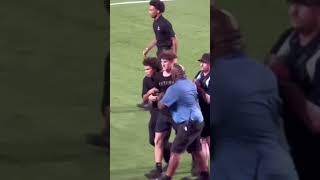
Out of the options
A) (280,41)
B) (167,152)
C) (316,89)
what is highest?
(280,41)

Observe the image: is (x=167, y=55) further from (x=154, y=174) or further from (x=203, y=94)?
(x=154, y=174)

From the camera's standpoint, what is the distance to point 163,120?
580cm

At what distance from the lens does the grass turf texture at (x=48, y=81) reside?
11.8 feet

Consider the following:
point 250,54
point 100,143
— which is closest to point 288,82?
point 250,54

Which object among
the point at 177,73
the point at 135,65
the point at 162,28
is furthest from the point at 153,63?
the point at 135,65

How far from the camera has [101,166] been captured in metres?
3.86

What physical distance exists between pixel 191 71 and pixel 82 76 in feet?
12.3

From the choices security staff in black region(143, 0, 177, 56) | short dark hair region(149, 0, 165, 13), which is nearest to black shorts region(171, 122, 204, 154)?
security staff in black region(143, 0, 177, 56)

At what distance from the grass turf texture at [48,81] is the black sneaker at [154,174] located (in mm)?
2368

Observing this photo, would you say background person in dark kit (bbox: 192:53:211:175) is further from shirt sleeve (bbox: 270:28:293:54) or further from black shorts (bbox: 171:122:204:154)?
shirt sleeve (bbox: 270:28:293:54)

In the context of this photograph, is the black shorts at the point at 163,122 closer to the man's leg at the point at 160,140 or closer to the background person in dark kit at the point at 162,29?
the man's leg at the point at 160,140

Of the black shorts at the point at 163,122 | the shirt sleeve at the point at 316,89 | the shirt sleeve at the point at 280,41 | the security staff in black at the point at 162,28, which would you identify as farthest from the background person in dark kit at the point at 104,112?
the security staff in black at the point at 162,28

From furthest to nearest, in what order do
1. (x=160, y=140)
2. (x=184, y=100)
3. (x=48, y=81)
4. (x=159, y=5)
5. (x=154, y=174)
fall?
(x=159, y=5), (x=154, y=174), (x=160, y=140), (x=184, y=100), (x=48, y=81)

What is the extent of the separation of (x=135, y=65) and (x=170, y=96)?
11.1 feet
